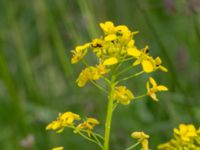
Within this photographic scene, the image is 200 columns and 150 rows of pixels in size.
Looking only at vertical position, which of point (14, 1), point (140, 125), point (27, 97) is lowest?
point (140, 125)

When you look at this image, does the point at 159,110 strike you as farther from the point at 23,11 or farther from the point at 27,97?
the point at 23,11

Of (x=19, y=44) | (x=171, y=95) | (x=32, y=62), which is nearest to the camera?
(x=171, y=95)

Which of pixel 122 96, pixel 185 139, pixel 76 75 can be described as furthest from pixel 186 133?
pixel 76 75

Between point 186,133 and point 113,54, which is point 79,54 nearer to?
point 113,54

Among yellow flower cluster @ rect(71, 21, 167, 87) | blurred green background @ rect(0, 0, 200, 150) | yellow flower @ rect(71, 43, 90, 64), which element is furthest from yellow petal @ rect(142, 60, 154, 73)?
blurred green background @ rect(0, 0, 200, 150)

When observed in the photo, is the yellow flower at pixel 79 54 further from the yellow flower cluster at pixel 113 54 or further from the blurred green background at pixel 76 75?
the blurred green background at pixel 76 75

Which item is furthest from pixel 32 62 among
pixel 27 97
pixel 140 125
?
pixel 140 125

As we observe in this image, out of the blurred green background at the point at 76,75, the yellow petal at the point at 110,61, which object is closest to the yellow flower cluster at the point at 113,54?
the yellow petal at the point at 110,61
